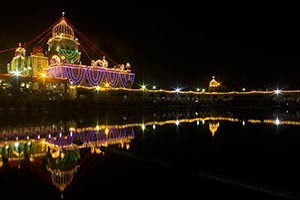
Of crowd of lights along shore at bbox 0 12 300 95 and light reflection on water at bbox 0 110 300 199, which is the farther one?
crowd of lights along shore at bbox 0 12 300 95

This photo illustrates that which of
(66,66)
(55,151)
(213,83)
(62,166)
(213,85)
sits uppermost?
(213,83)

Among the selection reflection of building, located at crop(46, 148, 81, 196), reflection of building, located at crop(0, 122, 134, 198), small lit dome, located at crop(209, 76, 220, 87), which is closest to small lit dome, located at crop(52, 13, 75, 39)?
reflection of building, located at crop(0, 122, 134, 198)

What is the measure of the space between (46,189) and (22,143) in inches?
176

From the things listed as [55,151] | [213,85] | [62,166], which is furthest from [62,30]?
[62,166]

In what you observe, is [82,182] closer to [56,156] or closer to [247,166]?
[56,156]

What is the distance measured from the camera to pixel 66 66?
33.1 metres

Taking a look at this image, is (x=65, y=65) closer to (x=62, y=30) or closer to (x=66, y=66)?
(x=66, y=66)

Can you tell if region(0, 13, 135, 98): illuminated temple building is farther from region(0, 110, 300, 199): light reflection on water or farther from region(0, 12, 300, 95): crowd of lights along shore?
region(0, 110, 300, 199): light reflection on water

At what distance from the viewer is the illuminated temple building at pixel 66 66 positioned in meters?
33.6

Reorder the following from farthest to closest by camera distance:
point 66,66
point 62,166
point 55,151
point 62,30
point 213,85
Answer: point 213,85
point 62,30
point 66,66
point 55,151
point 62,166

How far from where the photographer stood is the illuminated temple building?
3362cm

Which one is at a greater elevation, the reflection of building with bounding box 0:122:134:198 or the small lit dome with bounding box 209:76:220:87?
the small lit dome with bounding box 209:76:220:87

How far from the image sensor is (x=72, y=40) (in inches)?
1551

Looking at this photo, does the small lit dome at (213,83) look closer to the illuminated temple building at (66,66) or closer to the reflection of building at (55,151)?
the illuminated temple building at (66,66)
